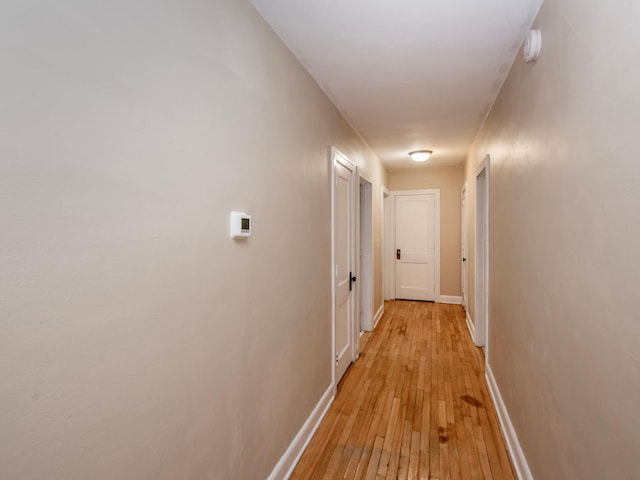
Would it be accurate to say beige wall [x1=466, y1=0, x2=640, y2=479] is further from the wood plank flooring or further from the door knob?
the door knob

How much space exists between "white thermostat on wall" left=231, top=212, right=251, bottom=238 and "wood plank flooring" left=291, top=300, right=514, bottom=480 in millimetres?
1452

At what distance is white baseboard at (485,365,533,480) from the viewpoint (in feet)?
6.02

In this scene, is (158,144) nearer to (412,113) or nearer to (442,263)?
(412,113)

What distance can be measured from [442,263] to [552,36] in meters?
5.05

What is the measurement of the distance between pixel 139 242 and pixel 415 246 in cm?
583

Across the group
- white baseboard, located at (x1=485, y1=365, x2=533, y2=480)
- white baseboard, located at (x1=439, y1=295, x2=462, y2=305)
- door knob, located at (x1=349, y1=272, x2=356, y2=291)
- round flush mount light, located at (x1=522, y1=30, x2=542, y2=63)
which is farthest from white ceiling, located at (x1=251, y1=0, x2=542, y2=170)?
white baseboard, located at (x1=439, y1=295, x2=462, y2=305)

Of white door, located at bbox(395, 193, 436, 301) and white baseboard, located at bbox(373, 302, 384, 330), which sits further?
white door, located at bbox(395, 193, 436, 301)

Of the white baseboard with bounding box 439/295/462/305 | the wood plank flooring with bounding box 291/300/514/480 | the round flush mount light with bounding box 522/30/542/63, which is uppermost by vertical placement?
the round flush mount light with bounding box 522/30/542/63

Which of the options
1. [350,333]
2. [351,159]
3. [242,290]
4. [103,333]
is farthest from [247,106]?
[350,333]

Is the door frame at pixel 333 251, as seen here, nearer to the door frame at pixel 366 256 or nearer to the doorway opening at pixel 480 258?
the door frame at pixel 366 256

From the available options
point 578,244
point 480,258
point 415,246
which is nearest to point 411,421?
point 578,244

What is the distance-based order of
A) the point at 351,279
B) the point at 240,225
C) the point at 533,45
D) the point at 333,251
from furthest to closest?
the point at 351,279
the point at 333,251
the point at 533,45
the point at 240,225

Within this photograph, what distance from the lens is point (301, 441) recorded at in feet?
6.98

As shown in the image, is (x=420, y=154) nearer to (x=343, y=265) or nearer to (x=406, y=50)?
(x=343, y=265)
